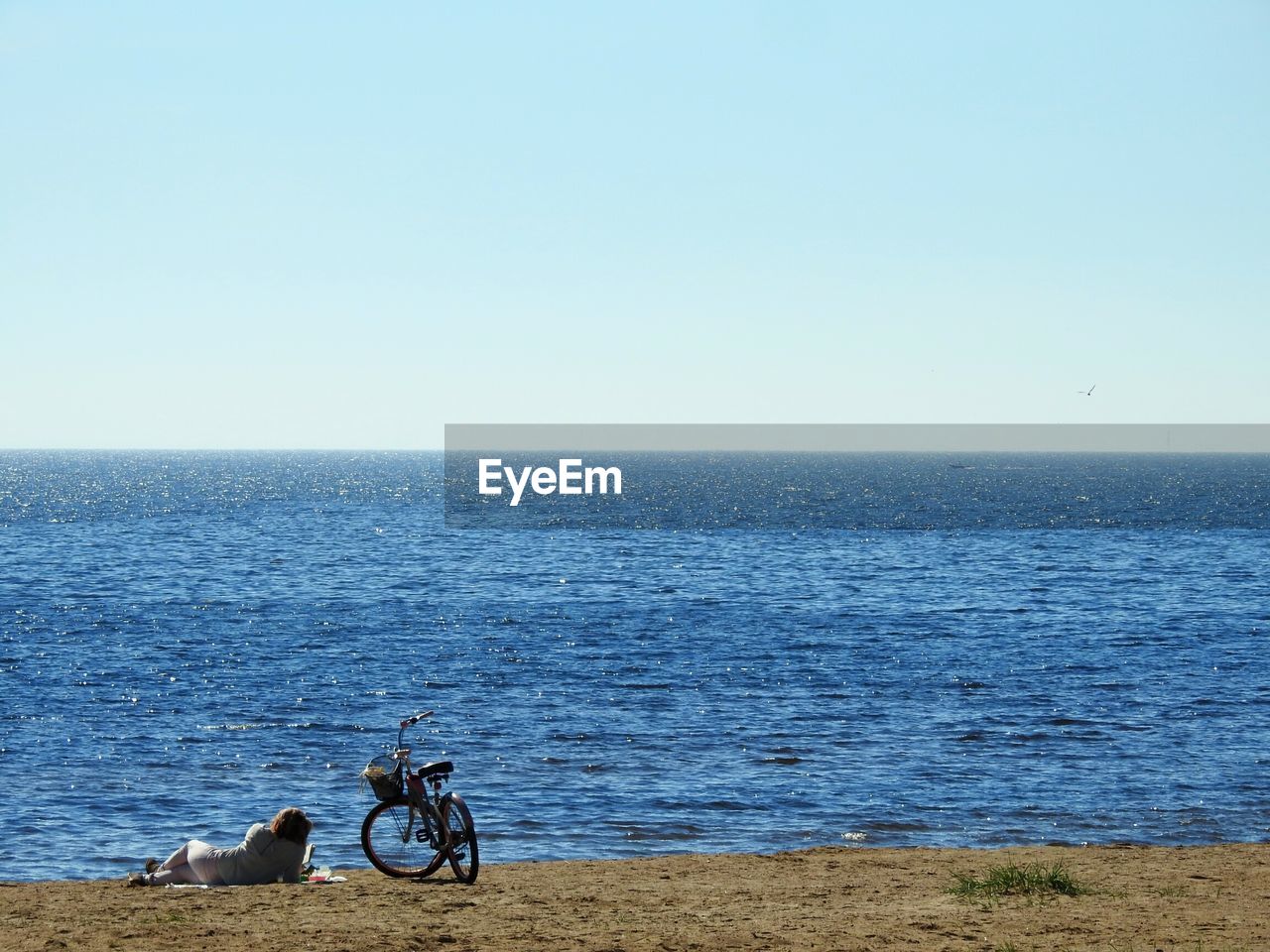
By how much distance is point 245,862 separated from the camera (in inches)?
562

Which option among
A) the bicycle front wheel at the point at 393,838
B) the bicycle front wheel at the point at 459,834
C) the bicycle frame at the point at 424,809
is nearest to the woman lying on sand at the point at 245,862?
the bicycle front wheel at the point at 393,838

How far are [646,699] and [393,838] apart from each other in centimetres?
1723

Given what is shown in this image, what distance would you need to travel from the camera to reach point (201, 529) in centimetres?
10500

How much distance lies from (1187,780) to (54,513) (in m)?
120

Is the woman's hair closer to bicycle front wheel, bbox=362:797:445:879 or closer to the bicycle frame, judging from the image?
bicycle front wheel, bbox=362:797:445:879

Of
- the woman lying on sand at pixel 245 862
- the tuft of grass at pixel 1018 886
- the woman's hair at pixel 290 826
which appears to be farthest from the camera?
the woman's hair at pixel 290 826

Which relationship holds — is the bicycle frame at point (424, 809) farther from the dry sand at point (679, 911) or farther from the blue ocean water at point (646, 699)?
the blue ocean water at point (646, 699)

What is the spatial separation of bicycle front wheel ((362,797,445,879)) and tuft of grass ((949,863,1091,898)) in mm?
5926

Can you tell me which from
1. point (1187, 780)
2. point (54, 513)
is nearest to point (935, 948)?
point (1187, 780)

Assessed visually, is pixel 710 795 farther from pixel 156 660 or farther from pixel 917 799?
pixel 156 660

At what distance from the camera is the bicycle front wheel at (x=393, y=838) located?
14734 millimetres

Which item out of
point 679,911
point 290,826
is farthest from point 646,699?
point 679,911

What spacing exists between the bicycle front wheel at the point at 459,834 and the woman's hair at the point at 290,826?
1616 mm

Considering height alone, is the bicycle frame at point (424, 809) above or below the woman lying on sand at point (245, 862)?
above
